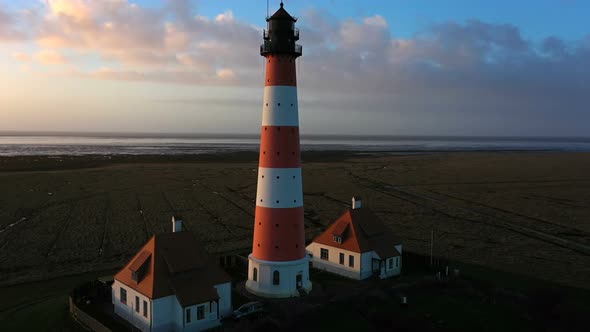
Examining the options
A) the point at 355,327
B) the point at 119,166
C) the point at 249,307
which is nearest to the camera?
the point at 355,327

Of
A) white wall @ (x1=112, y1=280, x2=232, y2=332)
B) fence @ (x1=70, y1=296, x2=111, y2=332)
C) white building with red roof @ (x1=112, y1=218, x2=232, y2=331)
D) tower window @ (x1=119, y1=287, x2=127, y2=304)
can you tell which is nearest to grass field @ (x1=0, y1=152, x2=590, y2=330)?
fence @ (x1=70, y1=296, x2=111, y2=332)

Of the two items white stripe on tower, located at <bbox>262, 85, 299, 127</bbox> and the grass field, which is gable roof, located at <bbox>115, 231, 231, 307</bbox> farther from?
white stripe on tower, located at <bbox>262, 85, 299, 127</bbox>

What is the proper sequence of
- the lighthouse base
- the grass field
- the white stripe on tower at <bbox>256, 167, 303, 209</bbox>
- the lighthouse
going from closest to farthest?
the lighthouse < the white stripe on tower at <bbox>256, 167, 303, 209</bbox> < the lighthouse base < the grass field

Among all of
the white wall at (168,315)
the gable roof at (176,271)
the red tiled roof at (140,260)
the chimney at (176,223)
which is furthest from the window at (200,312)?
the chimney at (176,223)

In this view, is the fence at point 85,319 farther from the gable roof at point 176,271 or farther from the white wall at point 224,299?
the white wall at point 224,299

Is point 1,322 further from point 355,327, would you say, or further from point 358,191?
point 358,191

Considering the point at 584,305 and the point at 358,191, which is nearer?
the point at 584,305

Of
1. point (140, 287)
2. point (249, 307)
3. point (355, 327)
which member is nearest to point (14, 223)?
point (140, 287)
